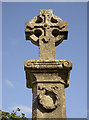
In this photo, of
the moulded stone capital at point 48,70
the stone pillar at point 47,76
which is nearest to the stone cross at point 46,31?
the stone pillar at point 47,76

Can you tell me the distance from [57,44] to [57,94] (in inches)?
64.0

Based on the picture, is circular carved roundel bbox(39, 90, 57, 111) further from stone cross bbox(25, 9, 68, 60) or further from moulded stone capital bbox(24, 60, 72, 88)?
stone cross bbox(25, 9, 68, 60)

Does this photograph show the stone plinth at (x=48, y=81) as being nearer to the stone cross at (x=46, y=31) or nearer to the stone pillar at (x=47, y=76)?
the stone pillar at (x=47, y=76)

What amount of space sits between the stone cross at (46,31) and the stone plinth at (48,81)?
2.15 ft

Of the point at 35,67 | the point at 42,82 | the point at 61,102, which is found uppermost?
the point at 35,67

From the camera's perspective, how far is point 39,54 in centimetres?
522

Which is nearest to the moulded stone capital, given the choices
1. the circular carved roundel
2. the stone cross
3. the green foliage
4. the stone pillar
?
the stone pillar

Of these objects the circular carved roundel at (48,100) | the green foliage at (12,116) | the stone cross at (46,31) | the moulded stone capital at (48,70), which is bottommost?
the green foliage at (12,116)

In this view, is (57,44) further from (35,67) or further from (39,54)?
(35,67)

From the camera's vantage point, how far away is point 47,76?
15.7 feet

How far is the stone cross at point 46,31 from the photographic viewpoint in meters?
5.43

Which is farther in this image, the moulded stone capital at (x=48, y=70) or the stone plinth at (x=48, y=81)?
the moulded stone capital at (x=48, y=70)

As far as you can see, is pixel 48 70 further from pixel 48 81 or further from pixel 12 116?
pixel 12 116

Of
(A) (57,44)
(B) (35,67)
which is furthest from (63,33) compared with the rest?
(B) (35,67)
